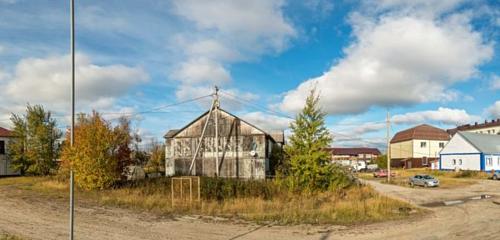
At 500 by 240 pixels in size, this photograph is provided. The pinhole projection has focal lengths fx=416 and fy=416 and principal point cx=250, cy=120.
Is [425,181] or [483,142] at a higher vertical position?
[483,142]

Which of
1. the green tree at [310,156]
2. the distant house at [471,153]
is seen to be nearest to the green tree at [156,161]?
the green tree at [310,156]

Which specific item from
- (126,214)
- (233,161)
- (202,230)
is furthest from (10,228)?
(233,161)

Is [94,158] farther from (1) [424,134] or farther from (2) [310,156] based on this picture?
(1) [424,134]

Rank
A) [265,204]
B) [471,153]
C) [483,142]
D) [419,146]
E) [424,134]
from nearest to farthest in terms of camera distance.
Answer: [265,204], [471,153], [483,142], [419,146], [424,134]

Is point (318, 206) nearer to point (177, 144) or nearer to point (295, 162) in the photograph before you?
point (295, 162)

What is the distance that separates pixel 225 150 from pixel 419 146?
68063mm

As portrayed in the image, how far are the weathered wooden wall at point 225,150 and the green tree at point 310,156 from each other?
26.0 feet

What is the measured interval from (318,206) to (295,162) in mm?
5806

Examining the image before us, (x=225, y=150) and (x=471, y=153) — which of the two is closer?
(x=225, y=150)

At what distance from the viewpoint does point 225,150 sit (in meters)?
36.5

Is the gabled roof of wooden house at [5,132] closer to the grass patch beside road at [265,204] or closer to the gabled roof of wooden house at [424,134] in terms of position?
the grass patch beside road at [265,204]

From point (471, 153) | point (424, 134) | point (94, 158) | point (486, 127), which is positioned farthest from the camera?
point (486, 127)

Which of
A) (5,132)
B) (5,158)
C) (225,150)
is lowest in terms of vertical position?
(5,158)

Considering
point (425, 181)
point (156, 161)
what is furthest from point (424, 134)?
point (156, 161)
